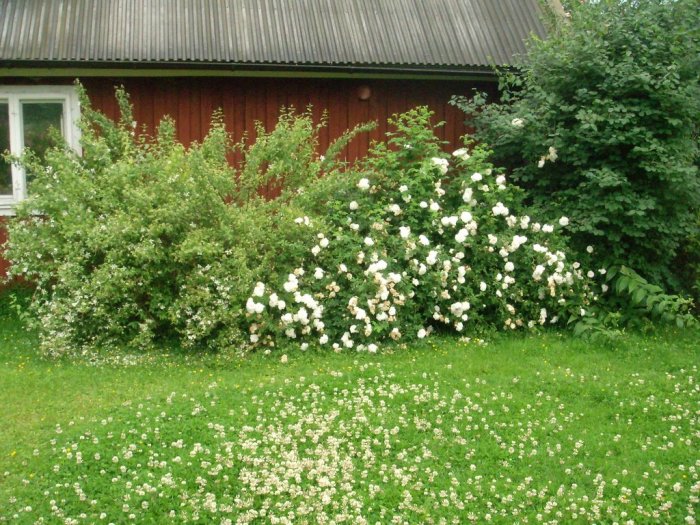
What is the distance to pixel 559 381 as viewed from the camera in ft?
18.9

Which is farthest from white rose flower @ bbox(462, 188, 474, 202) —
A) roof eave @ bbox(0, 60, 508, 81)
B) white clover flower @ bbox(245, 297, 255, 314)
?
white clover flower @ bbox(245, 297, 255, 314)

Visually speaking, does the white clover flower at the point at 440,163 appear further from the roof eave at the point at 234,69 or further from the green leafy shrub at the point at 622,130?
the roof eave at the point at 234,69

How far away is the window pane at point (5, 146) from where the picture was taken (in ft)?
28.1

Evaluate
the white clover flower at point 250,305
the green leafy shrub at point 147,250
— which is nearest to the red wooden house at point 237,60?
the green leafy shrub at point 147,250

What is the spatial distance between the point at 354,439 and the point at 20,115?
6349 mm

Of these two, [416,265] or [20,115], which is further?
[20,115]

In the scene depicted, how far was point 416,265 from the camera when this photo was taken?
270 inches

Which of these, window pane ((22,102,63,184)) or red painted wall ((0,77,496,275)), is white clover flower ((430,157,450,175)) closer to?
red painted wall ((0,77,496,275))

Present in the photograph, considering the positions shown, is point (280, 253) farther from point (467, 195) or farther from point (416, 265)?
point (467, 195)

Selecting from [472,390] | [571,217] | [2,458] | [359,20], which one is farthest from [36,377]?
[359,20]

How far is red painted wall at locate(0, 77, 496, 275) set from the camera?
8.84m

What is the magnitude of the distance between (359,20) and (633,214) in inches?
182

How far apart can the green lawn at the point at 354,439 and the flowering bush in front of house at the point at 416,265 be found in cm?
41

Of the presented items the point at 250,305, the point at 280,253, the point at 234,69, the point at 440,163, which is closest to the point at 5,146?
the point at 234,69
